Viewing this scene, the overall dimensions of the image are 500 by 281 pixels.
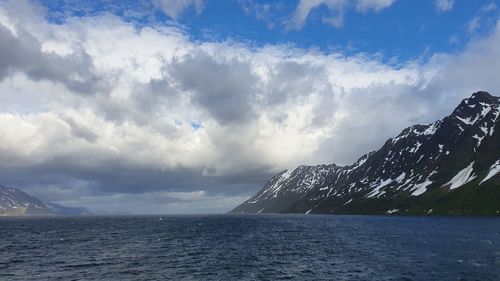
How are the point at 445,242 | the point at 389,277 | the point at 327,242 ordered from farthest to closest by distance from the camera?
1. the point at 327,242
2. the point at 445,242
3. the point at 389,277

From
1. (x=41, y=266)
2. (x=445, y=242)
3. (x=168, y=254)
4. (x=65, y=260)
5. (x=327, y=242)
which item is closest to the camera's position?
(x=41, y=266)

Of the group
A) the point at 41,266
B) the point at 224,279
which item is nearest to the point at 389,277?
the point at 224,279

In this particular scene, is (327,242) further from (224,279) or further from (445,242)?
(224,279)

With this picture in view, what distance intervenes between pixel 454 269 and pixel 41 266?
266ft

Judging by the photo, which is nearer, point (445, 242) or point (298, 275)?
point (298, 275)

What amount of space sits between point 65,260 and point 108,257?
361 inches

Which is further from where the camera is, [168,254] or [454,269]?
[168,254]

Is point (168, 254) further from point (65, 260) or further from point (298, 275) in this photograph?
point (298, 275)

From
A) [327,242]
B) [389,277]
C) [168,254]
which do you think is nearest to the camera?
[389,277]

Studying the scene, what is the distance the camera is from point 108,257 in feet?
312

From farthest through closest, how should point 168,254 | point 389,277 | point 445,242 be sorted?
point 445,242 → point 168,254 → point 389,277

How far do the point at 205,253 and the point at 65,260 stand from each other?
106 feet

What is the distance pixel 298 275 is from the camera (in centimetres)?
7331

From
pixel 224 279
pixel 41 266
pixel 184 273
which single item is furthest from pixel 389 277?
pixel 41 266
